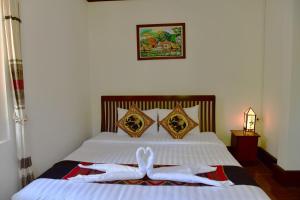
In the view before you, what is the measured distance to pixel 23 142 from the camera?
76.8 inches

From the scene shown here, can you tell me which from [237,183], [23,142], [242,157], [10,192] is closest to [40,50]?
[23,142]

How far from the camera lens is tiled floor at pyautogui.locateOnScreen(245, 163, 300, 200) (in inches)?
96.9

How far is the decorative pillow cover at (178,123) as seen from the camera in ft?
9.86

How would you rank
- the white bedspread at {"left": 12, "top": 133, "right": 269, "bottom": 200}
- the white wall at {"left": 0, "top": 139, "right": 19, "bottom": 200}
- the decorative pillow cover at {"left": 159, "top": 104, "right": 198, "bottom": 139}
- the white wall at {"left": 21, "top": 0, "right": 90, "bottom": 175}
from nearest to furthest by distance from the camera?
the white bedspread at {"left": 12, "top": 133, "right": 269, "bottom": 200}
the white wall at {"left": 0, "top": 139, "right": 19, "bottom": 200}
the white wall at {"left": 21, "top": 0, "right": 90, "bottom": 175}
the decorative pillow cover at {"left": 159, "top": 104, "right": 198, "bottom": 139}

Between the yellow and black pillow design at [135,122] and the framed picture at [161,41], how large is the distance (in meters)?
0.91

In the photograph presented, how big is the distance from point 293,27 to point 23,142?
296 centimetres

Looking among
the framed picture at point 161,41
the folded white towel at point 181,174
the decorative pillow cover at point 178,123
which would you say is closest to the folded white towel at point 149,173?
the folded white towel at point 181,174

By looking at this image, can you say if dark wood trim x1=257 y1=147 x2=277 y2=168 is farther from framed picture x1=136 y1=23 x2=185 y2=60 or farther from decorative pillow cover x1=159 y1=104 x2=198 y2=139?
framed picture x1=136 y1=23 x2=185 y2=60

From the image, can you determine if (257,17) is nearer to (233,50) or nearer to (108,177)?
(233,50)

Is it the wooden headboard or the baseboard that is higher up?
the wooden headboard

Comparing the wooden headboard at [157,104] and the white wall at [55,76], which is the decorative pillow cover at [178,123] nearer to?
the wooden headboard at [157,104]

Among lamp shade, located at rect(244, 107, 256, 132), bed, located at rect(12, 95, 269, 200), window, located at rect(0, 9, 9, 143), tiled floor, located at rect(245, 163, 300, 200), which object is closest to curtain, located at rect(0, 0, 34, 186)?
window, located at rect(0, 9, 9, 143)

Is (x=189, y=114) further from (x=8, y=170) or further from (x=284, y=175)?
(x=8, y=170)

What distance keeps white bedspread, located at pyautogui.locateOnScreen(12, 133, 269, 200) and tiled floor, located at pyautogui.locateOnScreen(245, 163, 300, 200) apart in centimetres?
69
